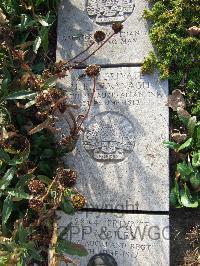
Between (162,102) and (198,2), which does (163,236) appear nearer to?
(162,102)

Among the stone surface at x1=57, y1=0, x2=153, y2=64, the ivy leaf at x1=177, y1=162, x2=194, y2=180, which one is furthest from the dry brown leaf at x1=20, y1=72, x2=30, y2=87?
the ivy leaf at x1=177, y1=162, x2=194, y2=180

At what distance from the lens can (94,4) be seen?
407cm

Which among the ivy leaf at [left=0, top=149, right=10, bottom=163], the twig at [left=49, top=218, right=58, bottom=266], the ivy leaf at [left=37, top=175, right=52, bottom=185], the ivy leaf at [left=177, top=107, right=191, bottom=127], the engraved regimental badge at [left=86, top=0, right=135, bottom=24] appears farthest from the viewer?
the engraved regimental badge at [left=86, top=0, right=135, bottom=24]

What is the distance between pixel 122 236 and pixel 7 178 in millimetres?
931

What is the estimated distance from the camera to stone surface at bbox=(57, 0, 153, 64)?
392 cm

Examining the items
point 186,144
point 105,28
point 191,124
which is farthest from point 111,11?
point 186,144

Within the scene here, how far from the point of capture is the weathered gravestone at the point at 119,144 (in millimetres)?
3500

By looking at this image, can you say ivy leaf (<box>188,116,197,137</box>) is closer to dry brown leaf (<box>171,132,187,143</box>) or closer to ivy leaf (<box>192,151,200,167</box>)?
dry brown leaf (<box>171,132,187,143</box>)

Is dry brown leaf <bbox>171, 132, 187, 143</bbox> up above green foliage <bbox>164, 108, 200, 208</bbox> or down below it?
above

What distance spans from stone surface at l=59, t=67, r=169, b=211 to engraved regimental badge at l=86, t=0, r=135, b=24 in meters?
0.44

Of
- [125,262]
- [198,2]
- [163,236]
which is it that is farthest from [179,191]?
[198,2]

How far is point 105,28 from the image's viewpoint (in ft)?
13.1

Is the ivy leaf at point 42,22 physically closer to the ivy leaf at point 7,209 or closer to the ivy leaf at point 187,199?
the ivy leaf at point 7,209

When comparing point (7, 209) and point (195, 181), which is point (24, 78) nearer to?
point (7, 209)
